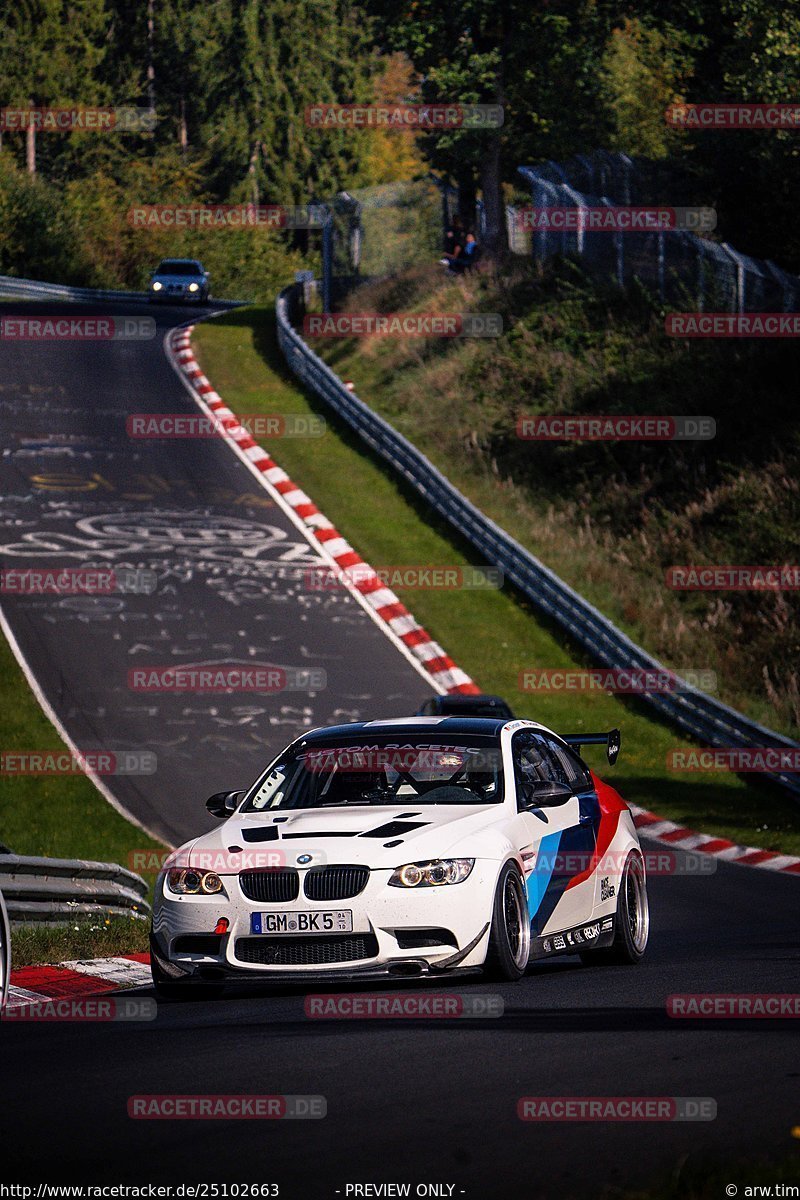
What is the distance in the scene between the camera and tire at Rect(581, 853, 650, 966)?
1083cm

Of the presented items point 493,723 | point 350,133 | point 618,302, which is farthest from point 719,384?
point 350,133

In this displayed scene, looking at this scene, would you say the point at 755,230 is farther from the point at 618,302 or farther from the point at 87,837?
the point at 87,837

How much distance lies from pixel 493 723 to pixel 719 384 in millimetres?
24770

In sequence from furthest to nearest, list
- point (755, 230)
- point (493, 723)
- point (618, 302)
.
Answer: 1. point (755, 230)
2. point (618, 302)
3. point (493, 723)

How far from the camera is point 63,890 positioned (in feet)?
38.8

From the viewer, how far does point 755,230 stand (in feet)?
141

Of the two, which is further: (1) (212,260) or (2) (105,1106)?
(1) (212,260)

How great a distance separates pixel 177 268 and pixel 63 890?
47018 millimetres

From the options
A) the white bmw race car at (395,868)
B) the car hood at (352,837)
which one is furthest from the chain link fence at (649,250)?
the car hood at (352,837)

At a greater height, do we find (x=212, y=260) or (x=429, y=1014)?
(x=429, y=1014)

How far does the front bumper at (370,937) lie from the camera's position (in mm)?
8977

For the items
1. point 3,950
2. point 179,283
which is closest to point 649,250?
point 179,283

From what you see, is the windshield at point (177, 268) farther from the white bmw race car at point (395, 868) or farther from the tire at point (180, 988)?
the tire at point (180, 988)

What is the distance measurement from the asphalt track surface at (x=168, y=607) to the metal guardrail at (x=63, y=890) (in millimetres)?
4695
